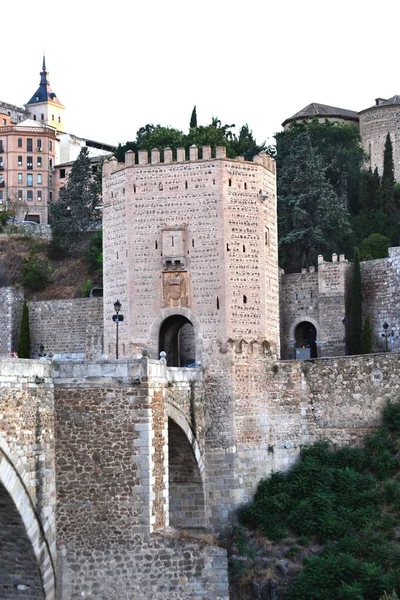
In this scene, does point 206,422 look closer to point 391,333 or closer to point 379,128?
point 391,333

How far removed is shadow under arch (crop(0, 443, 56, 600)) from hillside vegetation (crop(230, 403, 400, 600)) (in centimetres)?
659

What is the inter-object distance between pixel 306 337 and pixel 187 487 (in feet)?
43.9

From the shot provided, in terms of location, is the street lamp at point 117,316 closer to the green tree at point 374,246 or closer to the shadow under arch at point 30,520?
the shadow under arch at point 30,520

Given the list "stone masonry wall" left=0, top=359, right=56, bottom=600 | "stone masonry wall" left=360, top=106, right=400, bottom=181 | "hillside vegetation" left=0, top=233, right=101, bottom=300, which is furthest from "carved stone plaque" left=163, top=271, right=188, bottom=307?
"stone masonry wall" left=360, top=106, right=400, bottom=181

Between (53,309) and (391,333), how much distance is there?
475 inches

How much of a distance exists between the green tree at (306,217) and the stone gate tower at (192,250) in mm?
14018

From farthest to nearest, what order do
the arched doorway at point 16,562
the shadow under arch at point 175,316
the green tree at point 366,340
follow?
the green tree at point 366,340
the shadow under arch at point 175,316
the arched doorway at point 16,562

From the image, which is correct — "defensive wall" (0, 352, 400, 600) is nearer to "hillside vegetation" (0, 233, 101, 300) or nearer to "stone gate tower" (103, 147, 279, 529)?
"stone gate tower" (103, 147, 279, 529)

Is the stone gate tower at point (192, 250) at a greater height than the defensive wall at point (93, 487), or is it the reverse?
the stone gate tower at point (192, 250)

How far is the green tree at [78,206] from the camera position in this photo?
50750 mm

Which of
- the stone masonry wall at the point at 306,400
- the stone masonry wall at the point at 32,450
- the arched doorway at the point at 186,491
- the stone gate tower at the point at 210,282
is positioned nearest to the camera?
the stone masonry wall at the point at 32,450

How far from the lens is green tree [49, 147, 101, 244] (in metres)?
50.8

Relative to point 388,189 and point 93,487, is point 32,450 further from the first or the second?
point 388,189

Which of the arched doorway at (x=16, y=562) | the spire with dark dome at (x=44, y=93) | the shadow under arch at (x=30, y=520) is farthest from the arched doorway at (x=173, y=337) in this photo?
the spire with dark dome at (x=44, y=93)
